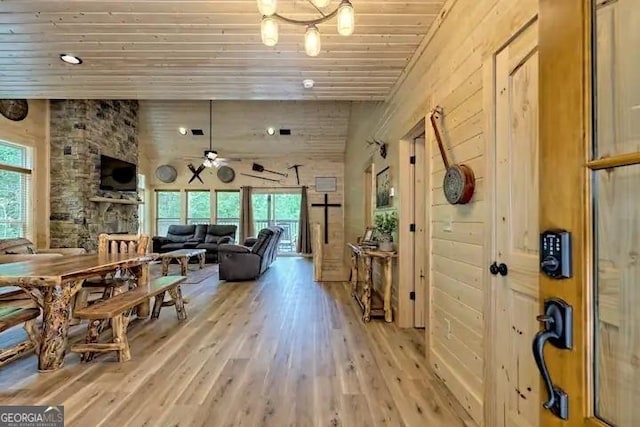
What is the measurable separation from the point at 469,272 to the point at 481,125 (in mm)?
860

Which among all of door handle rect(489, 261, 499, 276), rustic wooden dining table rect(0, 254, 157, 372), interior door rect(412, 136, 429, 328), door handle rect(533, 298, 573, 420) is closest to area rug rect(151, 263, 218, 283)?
rustic wooden dining table rect(0, 254, 157, 372)

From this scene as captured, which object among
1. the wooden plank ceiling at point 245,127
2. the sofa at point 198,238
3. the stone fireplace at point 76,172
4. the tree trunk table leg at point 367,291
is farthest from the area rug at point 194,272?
the tree trunk table leg at point 367,291

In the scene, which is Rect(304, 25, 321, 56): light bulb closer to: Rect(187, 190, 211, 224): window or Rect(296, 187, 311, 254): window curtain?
Rect(296, 187, 311, 254): window curtain

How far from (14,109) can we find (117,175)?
219 centimetres

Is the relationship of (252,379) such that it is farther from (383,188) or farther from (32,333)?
(383,188)

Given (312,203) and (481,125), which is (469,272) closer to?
(481,125)

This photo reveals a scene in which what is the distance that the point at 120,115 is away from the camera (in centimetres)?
805

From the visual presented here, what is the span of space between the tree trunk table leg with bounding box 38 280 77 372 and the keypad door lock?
3102 mm

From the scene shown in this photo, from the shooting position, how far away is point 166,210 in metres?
10.9

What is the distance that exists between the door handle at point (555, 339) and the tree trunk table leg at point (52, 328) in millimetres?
3080

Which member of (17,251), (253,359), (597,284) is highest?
(597,284)

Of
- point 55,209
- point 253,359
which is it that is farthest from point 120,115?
point 253,359

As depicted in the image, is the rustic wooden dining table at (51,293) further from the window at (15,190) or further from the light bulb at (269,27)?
the window at (15,190)

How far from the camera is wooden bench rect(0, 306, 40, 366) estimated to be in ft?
8.42
